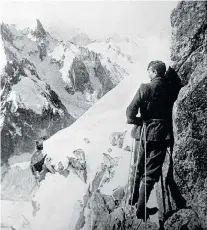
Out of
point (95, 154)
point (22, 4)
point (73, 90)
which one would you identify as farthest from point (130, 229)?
point (22, 4)

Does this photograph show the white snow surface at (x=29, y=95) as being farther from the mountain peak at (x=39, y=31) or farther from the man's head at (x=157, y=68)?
the man's head at (x=157, y=68)

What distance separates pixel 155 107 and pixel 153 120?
0.32 feet

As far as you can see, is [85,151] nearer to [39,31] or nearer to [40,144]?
[40,144]

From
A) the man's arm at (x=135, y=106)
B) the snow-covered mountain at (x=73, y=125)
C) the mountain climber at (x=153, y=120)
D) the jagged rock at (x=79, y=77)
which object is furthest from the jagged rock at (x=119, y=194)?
the jagged rock at (x=79, y=77)

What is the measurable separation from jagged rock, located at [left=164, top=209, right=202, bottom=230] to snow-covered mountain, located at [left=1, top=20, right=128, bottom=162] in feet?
3.65

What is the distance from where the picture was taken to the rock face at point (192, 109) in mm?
2590

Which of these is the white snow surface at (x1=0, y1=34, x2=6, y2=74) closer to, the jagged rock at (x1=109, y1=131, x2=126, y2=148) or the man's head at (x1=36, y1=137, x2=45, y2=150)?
the man's head at (x1=36, y1=137, x2=45, y2=150)

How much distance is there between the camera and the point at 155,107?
2.64 meters

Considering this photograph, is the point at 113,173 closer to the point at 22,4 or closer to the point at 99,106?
the point at 99,106

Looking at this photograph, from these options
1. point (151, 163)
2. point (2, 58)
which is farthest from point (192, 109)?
point (2, 58)

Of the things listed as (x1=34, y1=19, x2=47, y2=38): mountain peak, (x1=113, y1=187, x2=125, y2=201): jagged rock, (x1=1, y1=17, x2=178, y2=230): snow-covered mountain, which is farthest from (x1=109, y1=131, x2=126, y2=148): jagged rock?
(x1=34, y1=19, x2=47, y2=38): mountain peak

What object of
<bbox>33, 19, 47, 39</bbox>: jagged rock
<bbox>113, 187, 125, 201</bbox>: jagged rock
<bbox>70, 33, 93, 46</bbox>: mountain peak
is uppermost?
<bbox>33, 19, 47, 39</bbox>: jagged rock

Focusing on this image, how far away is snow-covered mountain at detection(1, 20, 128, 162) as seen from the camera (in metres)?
2.99

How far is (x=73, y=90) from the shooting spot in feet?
10.1
